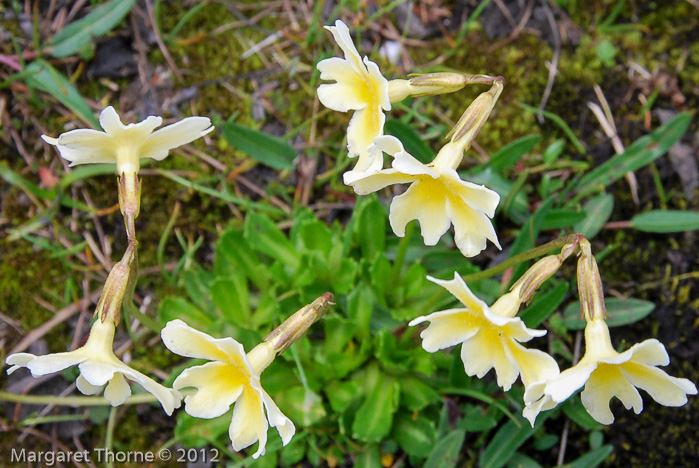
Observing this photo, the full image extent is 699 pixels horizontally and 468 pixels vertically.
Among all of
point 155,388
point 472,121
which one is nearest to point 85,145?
point 155,388

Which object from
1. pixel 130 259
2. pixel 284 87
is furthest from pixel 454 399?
pixel 284 87

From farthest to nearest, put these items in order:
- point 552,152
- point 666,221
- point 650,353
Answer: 1. point 552,152
2. point 666,221
3. point 650,353

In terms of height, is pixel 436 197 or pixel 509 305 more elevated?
pixel 436 197

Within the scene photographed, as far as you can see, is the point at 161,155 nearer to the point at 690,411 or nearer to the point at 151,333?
the point at 151,333

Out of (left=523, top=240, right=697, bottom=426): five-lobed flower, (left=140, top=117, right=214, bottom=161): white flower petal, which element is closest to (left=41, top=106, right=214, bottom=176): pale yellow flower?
(left=140, top=117, right=214, bottom=161): white flower petal

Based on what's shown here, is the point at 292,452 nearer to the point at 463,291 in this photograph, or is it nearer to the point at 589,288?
the point at 463,291

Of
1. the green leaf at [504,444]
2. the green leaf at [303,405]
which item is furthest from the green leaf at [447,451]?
the green leaf at [303,405]

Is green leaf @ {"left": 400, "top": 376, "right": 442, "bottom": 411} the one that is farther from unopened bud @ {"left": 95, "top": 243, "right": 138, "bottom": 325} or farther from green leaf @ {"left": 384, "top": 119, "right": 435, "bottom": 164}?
unopened bud @ {"left": 95, "top": 243, "right": 138, "bottom": 325}
